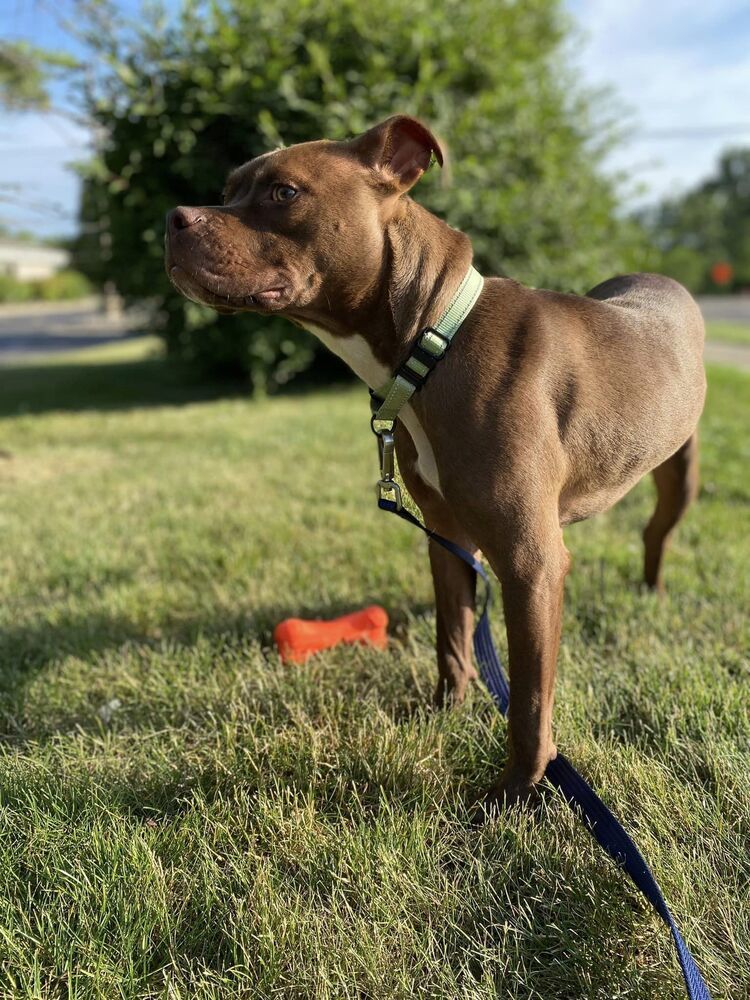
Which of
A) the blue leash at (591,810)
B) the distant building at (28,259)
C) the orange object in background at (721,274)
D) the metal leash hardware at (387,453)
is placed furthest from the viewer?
the distant building at (28,259)

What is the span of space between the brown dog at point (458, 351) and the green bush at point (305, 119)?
5.88m

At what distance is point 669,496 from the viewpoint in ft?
11.0

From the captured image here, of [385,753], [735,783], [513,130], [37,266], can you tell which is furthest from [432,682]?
[37,266]

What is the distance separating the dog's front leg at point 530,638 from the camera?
2047 mm

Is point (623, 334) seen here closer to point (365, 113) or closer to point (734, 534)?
point (734, 534)

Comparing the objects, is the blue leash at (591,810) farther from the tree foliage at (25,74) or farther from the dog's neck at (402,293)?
the tree foliage at (25,74)

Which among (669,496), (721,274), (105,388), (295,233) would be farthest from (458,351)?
(721,274)

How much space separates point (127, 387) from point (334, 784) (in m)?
10.7

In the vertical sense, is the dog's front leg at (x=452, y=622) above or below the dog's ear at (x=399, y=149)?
below

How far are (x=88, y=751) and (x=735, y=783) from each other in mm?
2005

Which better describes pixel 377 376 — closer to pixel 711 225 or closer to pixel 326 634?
pixel 326 634

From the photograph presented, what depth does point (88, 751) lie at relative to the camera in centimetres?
244

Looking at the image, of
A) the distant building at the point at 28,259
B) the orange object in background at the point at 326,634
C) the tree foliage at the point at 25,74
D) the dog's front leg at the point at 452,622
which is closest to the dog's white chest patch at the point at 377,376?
the dog's front leg at the point at 452,622

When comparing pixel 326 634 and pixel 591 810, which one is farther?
pixel 326 634
